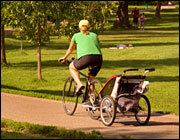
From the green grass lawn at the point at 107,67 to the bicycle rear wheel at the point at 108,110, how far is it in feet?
9.16

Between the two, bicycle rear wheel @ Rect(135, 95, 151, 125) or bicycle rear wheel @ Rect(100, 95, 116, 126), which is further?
bicycle rear wheel @ Rect(135, 95, 151, 125)

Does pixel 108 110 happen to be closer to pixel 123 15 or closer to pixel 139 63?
pixel 139 63

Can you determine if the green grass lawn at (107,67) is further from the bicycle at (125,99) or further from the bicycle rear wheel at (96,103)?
the bicycle at (125,99)

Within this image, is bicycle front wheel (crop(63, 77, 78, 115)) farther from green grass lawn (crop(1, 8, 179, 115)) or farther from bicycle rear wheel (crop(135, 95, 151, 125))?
green grass lawn (crop(1, 8, 179, 115))

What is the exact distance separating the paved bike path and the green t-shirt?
1202mm

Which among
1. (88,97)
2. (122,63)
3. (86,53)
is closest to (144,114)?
(88,97)

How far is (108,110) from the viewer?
9.03 m

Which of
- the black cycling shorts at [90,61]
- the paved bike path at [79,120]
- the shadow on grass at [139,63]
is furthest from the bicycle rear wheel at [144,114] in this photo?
the shadow on grass at [139,63]

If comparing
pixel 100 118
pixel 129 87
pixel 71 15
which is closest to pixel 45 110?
pixel 100 118

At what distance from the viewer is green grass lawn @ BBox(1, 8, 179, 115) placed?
16328mm

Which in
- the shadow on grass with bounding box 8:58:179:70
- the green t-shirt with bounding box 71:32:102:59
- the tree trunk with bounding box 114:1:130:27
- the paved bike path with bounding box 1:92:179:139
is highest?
the green t-shirt with bounding box 71:32:102:59

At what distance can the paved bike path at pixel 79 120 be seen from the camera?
27.1ft

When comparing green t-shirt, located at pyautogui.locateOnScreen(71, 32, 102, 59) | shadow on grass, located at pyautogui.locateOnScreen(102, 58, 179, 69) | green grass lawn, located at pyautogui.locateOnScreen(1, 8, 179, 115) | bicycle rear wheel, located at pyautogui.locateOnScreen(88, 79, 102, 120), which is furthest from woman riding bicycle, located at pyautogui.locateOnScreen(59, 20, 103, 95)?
shadow on grass, located at pyautogui.locateOnScreen(102, 58, 179, 69)

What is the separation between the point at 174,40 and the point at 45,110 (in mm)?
31377
